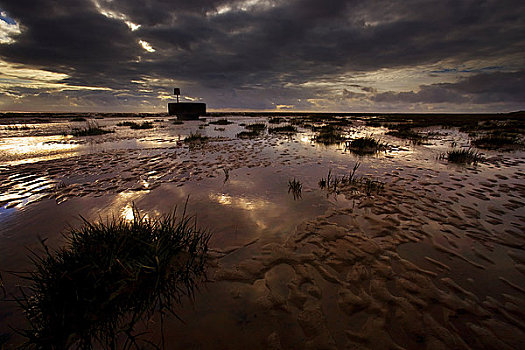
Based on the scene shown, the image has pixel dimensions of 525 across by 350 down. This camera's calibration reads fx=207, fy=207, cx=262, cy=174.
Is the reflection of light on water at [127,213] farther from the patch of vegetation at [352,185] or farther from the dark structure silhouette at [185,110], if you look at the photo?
the dark structure silhouette at [185,110]

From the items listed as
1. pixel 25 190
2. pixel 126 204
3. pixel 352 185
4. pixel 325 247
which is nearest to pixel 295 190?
pixel 352 185

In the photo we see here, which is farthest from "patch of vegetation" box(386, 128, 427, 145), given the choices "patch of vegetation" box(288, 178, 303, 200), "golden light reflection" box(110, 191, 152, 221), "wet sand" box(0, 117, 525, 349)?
"golden light reflection" box(110, 191, 152, 221)

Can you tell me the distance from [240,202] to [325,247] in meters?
2.10

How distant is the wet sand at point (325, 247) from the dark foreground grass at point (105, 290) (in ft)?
0.97

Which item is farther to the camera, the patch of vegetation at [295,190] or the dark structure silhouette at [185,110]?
the dark structure silhouette at [185,110]

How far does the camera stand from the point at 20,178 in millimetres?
5836

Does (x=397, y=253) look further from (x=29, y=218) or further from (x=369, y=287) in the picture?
(x=29, y=218)

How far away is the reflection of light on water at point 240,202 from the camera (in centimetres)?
439

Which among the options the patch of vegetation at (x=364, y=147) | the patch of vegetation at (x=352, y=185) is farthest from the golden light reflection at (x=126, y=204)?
the patch of vegetation at (x=364, y=147)

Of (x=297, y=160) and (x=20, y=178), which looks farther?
(x=297, y=160)

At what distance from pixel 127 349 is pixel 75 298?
68 centimetres

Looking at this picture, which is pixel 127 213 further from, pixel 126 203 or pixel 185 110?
pixel 185 110

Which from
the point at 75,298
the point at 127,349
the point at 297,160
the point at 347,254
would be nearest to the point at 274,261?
the point at 347,254

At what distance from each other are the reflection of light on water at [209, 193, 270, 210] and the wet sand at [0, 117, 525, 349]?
0.14 ft
